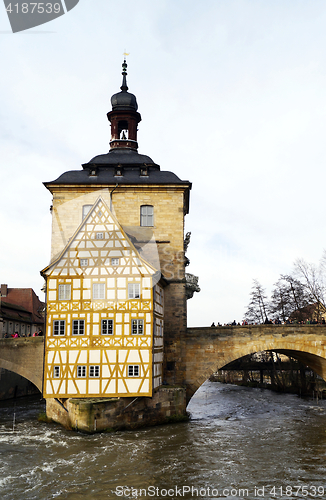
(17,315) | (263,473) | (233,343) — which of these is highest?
(17,315)

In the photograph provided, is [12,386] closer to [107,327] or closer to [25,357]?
[25,357]

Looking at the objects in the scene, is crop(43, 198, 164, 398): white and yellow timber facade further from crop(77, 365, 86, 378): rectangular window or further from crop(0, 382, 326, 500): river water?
crop(0, 382, 326, 500): river water

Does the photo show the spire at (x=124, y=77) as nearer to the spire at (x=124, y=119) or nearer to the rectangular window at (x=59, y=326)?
the spire at (x=124, y=119)

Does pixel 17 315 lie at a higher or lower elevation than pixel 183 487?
higher

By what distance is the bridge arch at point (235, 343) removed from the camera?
24.4m

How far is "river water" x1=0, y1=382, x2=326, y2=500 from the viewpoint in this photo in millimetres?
12711

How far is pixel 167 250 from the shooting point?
26.3m

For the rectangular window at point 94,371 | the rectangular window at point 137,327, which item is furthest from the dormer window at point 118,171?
the rectangular window at point 94,371

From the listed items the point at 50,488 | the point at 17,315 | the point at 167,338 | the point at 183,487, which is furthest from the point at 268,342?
the point at 17,315

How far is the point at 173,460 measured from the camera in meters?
15.4

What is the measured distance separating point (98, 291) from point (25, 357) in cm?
643

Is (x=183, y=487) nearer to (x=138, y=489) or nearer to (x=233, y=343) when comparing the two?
(x=138, y=489)

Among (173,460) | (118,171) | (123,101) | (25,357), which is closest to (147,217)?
(118,171)

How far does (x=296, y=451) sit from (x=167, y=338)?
963 cm
